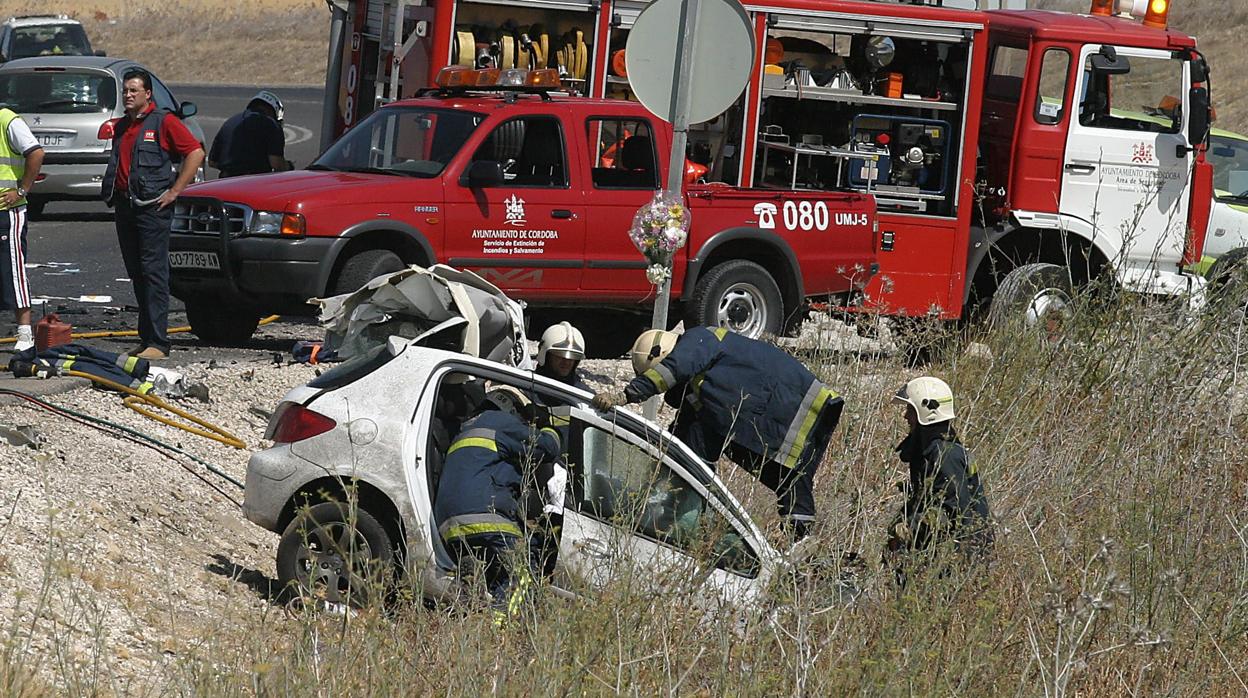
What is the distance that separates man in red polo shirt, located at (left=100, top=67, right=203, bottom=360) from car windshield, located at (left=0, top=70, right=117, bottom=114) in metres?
8.79

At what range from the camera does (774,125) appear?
13.3 metres

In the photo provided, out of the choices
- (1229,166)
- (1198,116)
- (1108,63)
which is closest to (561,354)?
(1108,63)

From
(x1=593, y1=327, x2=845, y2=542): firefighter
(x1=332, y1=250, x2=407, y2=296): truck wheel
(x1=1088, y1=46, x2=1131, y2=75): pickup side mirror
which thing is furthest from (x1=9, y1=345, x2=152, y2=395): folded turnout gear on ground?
(x1=1088, y1=46, x2=1131, y2=75): pickup side mirror

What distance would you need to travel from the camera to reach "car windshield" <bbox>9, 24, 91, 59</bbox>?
96.1 feet

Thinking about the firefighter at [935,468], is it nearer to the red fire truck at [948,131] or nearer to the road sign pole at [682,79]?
the road sign pole at [682,79]

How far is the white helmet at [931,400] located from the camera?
6.96 metres

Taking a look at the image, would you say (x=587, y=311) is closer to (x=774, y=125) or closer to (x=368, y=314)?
(x=774, y=125)

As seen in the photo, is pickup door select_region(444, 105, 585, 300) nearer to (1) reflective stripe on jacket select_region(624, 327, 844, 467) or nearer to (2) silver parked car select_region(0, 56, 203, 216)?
(1) reflective stripe on jacket select_region(624, 327, 844, 467)

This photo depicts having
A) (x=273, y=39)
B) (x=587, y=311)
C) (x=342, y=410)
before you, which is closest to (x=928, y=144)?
(x=587, y=311)

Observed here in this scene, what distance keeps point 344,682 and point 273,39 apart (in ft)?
169

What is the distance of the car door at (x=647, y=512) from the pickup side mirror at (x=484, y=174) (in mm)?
4551

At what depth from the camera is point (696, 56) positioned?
7.87 metres

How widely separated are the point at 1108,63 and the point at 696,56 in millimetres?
6462

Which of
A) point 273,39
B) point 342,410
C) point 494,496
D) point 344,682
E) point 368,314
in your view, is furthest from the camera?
point 273,39
